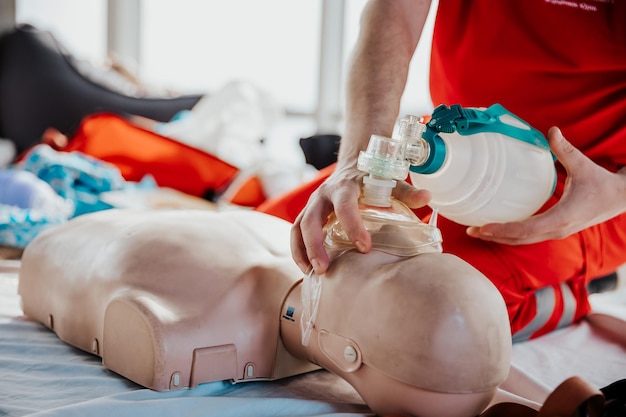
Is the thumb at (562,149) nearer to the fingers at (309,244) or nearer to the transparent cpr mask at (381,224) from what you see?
the transparent cpr mask at (381,224)

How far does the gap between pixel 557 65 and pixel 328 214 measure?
21.0 inches

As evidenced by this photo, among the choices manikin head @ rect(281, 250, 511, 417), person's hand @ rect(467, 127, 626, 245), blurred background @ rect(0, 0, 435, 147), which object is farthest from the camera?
blurred background @ rect(0, 0, 435, 147)

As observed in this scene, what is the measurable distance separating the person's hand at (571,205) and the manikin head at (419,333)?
0.64 feet

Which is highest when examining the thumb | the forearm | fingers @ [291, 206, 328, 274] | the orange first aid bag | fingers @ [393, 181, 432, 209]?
the forearm

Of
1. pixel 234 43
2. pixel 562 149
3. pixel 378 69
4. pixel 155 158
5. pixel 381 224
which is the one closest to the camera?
pixel 381 224

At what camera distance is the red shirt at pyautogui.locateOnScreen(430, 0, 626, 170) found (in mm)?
1123

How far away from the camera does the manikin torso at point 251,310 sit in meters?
0.70

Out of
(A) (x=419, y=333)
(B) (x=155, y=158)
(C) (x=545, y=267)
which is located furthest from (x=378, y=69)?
(B) (x=155, y=158)

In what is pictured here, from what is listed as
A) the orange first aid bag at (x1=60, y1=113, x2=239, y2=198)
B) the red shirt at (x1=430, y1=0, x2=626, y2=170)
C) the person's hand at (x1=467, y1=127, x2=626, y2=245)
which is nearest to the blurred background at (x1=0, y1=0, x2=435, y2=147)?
the orange first aid bag at (x1=60, y1=113, x2=239, y2=198)

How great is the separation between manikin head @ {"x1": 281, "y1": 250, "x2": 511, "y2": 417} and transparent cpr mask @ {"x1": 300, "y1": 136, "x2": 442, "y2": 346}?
22 millimetres

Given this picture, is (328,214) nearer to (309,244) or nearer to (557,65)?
(309,244)

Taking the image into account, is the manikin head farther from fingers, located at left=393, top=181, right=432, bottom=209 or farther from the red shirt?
the red shirt

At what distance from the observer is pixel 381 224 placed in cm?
80

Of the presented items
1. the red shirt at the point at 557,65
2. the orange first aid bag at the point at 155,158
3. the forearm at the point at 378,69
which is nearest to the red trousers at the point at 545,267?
the red shirt at the point at 557,65
